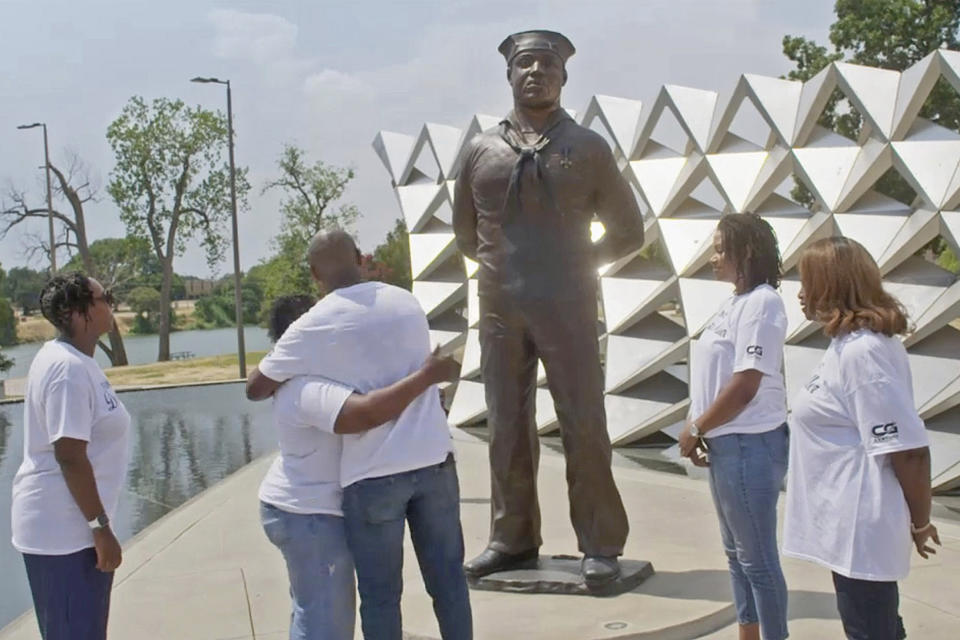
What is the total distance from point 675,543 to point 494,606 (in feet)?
5.47

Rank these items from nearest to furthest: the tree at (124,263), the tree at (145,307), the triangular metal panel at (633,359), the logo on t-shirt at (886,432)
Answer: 1. the logo on t-shirt at (886,432)
2. the triangular metal panel at (633,359)
3. the tree at (124,263)
4. the tree at (145,307)

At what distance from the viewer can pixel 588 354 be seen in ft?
16.4

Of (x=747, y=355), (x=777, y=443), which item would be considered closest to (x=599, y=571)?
(x=777, y=443)

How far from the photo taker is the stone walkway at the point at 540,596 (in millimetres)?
4496

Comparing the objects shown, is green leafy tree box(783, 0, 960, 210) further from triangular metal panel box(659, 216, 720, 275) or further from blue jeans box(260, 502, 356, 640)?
blue jeans box(260, 502, 356, 640)

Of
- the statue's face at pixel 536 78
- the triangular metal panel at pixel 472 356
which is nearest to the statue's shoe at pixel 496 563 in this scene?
the statue's face at pixel 536 78

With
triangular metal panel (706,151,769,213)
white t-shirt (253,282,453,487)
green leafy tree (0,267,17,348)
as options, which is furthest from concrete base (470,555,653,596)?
green leafy tree (0,267,17,348)

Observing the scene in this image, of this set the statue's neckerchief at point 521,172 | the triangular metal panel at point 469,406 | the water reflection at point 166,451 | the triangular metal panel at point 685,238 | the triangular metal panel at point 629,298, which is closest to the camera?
the statue's neckerchief at point 521,172

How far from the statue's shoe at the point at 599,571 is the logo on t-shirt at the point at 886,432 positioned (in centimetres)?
217

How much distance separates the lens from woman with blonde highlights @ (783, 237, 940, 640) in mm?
2889

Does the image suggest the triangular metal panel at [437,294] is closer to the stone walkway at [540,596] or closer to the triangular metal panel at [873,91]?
the triangular metal panel at [873,91]

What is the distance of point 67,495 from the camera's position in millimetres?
3291

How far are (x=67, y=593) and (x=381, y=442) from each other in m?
1.06

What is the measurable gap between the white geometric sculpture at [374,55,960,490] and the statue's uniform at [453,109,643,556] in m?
4.00
